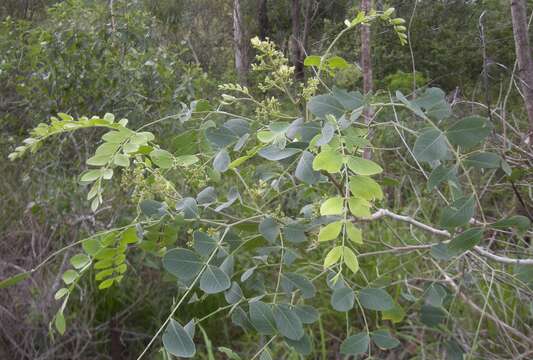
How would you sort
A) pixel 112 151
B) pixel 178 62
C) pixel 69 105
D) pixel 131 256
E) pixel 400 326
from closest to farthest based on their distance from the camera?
pixel 112 151 < pixel 400 326 < pixel 131 256 < pixel 69 105 < pixel 178 62

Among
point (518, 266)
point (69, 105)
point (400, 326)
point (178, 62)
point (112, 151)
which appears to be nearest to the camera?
point (112, 151)

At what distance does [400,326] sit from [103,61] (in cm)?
242

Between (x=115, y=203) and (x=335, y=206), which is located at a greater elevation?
(x=335, y=206)

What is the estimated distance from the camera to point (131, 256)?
111 inches

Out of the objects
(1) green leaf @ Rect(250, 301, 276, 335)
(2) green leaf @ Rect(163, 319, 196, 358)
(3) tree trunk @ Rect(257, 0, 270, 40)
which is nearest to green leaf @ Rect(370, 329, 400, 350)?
(1) green leaf @ Rect(250, 301, 276, 335)

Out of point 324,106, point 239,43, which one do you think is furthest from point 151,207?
point 239,43

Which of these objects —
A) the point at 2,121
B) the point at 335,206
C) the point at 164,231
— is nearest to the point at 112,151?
the point at 164,231

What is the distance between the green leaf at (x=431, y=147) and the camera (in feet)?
2.62

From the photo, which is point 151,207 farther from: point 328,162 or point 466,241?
point 466,241

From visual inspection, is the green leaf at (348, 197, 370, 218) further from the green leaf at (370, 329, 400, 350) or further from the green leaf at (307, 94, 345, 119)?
the green leaf at (370, 329, 400, 350)

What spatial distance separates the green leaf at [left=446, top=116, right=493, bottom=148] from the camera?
80 cm

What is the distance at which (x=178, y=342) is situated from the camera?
0.87 m

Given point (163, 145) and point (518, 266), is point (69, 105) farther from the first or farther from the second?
point (518, 266)

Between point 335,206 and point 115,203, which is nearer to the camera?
point 335,206
